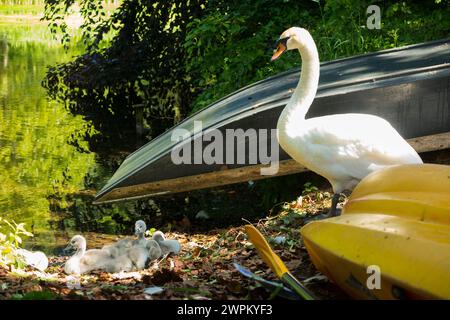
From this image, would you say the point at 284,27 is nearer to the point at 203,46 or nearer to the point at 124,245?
the point at 203,46

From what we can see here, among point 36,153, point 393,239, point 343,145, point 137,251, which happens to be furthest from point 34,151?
point 393,239

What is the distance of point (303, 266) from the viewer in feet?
16.7

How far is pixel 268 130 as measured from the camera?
7457 millimetres

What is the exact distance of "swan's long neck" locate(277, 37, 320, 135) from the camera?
5.84 m

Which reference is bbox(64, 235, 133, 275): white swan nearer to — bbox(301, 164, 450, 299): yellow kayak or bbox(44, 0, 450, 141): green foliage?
bbox(301, 164, 450, 299): yellow kayak

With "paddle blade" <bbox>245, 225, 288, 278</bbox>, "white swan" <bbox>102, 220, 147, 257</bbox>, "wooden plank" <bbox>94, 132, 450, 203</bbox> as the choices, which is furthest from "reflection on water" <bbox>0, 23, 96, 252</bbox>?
"paddle blade" <bbox>245, 225, 288, 278</bbox>

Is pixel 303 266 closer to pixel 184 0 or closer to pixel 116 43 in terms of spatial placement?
pixel 184 0

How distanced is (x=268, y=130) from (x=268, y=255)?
3.08m

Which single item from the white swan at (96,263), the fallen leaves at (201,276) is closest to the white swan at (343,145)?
the fallen leaves at (201,276)

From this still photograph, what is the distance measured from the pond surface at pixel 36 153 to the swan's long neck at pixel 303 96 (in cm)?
300

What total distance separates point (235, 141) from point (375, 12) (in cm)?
439

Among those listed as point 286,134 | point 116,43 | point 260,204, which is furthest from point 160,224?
point 116,43

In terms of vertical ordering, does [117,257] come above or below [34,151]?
below

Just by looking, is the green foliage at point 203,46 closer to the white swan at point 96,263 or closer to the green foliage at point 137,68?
the green foliage at point 137,68
